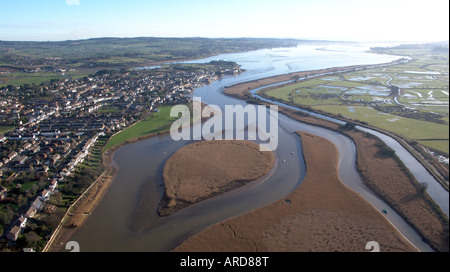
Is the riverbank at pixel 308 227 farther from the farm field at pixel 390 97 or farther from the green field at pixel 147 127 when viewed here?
the green field at pixel 147 127

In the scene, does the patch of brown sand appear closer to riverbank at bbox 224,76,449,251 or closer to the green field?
the green field

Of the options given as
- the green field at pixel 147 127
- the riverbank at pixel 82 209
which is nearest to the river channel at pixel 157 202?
the riverbank at pixel 82 209

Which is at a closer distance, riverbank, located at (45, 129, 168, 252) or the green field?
riverbank, located at (45, 129, 168, 252)

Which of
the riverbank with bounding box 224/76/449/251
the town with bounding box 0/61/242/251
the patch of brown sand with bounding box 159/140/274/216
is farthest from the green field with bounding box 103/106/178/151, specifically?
the riverbank with bounding box 224/76/449/251

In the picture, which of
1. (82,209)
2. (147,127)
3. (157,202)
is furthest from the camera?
(147,127)

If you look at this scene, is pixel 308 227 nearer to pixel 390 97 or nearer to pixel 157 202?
pixel 157 202

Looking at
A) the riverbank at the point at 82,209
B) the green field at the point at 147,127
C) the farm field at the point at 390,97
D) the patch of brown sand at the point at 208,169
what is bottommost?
the riverbank at the point at 82,209

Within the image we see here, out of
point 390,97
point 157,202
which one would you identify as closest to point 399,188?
point 157,202
